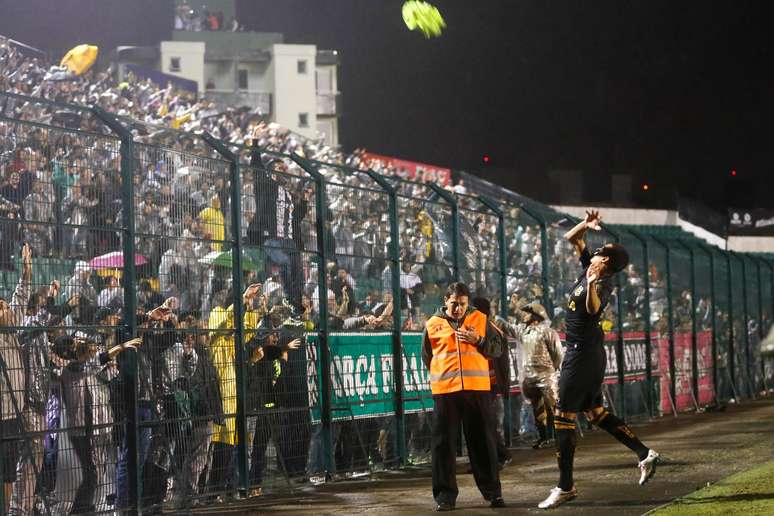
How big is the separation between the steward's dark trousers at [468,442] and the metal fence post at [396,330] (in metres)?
4.24

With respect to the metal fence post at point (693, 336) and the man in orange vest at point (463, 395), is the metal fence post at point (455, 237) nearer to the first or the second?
the man in orange vest at point (463, 395)

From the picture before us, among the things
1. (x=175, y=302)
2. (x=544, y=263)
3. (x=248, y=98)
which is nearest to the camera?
(x=175, y=302)

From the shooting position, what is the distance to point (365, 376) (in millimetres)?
15148

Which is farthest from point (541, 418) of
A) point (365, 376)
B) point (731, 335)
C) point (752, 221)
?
point (752, 221)

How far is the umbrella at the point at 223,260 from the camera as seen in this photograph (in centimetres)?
1243

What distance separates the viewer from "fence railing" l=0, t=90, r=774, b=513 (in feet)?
33.1

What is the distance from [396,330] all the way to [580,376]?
16.7 ft

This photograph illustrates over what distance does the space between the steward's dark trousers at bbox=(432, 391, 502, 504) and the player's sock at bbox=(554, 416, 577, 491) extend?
623 mm

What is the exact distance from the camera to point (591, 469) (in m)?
14.3

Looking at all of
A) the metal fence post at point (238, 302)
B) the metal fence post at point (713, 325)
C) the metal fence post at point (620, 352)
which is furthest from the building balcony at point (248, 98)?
the metal fence post at point (238, 302)

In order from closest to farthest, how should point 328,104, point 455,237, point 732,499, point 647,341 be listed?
point 732,499 < point 455,237 < point 647,341 < point 328,104

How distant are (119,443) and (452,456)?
290 cm

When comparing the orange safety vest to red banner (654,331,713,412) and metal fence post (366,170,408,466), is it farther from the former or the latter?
red banner (654,331,713,412)

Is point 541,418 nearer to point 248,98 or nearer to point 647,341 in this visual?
point 647,341
